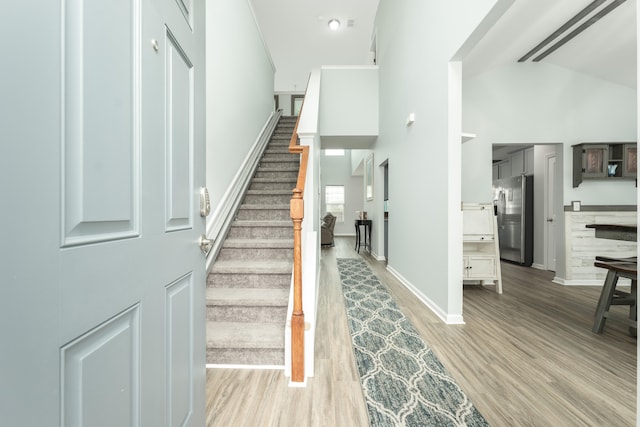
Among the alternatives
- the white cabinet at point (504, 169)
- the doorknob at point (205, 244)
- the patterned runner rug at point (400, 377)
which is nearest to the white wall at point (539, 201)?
the white cabinet at point (504, 169)

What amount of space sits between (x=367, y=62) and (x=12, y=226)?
7.78 metres

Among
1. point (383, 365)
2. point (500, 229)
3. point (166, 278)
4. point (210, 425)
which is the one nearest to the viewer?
point (166, 278)

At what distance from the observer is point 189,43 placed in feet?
2.95

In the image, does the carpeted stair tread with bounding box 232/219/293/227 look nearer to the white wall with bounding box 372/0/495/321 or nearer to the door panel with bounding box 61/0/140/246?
the white wall with bounding box 372/0/495/321

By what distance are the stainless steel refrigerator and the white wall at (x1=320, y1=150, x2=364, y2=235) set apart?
5.62 m

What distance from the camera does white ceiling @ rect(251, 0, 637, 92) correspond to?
2.79 meters

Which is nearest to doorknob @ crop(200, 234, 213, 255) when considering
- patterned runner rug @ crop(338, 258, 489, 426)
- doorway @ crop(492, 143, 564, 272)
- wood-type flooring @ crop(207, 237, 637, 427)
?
wood-type flooring @ crop(207, 237, 637, 427)

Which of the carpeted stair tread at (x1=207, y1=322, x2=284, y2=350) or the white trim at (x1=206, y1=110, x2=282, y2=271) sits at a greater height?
the white trim at (x1=206, y1=110, x2=282, y2=271)

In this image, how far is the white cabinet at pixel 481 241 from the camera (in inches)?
133

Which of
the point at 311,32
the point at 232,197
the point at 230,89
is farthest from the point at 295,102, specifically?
the point at 232,197

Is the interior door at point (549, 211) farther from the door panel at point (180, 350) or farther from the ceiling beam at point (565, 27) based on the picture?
the door panel at point (180, 350)

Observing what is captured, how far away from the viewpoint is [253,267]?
7.40ft

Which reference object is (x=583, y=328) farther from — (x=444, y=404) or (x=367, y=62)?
(x=367, y=62)

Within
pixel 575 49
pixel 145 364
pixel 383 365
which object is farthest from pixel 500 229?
pixel 145 364
